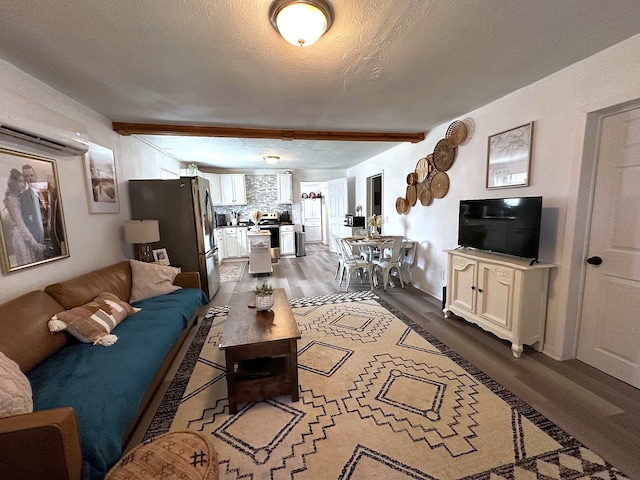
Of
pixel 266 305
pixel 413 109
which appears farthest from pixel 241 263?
pixel 413 109

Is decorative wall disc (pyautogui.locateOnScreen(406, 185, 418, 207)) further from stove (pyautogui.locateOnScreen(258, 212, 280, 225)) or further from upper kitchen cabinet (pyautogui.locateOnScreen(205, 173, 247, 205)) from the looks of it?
upper kitchen cabinet (pyautogui.locateOnScreen(205, 173, 247, 205))

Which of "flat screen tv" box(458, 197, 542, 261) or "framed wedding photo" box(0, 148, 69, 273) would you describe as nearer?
"framed wedding photo" box(0, 148, 69, 273)

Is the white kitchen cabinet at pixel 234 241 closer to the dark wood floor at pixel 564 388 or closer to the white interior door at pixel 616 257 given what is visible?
the dark wood floor at pixel 564 388

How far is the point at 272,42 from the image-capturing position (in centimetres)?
180

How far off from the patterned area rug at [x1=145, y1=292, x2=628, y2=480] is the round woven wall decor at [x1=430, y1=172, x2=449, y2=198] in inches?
84.9

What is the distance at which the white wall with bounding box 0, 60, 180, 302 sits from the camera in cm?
205

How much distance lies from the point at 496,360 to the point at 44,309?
3.55 metres

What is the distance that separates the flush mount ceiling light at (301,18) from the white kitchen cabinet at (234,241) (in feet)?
19.3

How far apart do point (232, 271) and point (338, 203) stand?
11.1 ft

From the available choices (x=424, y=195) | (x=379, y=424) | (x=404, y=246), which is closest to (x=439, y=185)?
(x=424, y=195)

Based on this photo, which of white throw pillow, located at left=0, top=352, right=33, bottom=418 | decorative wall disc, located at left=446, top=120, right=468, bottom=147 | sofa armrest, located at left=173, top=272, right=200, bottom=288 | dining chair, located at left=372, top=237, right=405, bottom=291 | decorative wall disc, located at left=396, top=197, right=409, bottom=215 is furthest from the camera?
decorative wall disc, located at left=396, top=197, right=409, bottom=215

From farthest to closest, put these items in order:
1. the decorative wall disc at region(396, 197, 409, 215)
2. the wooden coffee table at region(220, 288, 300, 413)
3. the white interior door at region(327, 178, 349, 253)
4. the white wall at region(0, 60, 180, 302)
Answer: the white interior door at region(327, 178, 349, 253)
the decorative wall disc at region(396, 197, 409, 215)
the white wall at region(0, 60, 180, 302)
the wooden coffee table at region(220, 288, 300, 413)

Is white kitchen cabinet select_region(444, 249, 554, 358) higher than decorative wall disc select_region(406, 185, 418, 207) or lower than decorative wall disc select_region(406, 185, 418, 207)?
lower

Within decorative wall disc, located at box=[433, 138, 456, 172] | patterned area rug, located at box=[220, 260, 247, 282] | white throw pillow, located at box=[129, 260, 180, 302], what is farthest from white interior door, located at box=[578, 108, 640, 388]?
patterned area rug, located at box=[220, 260, 247, 282]
